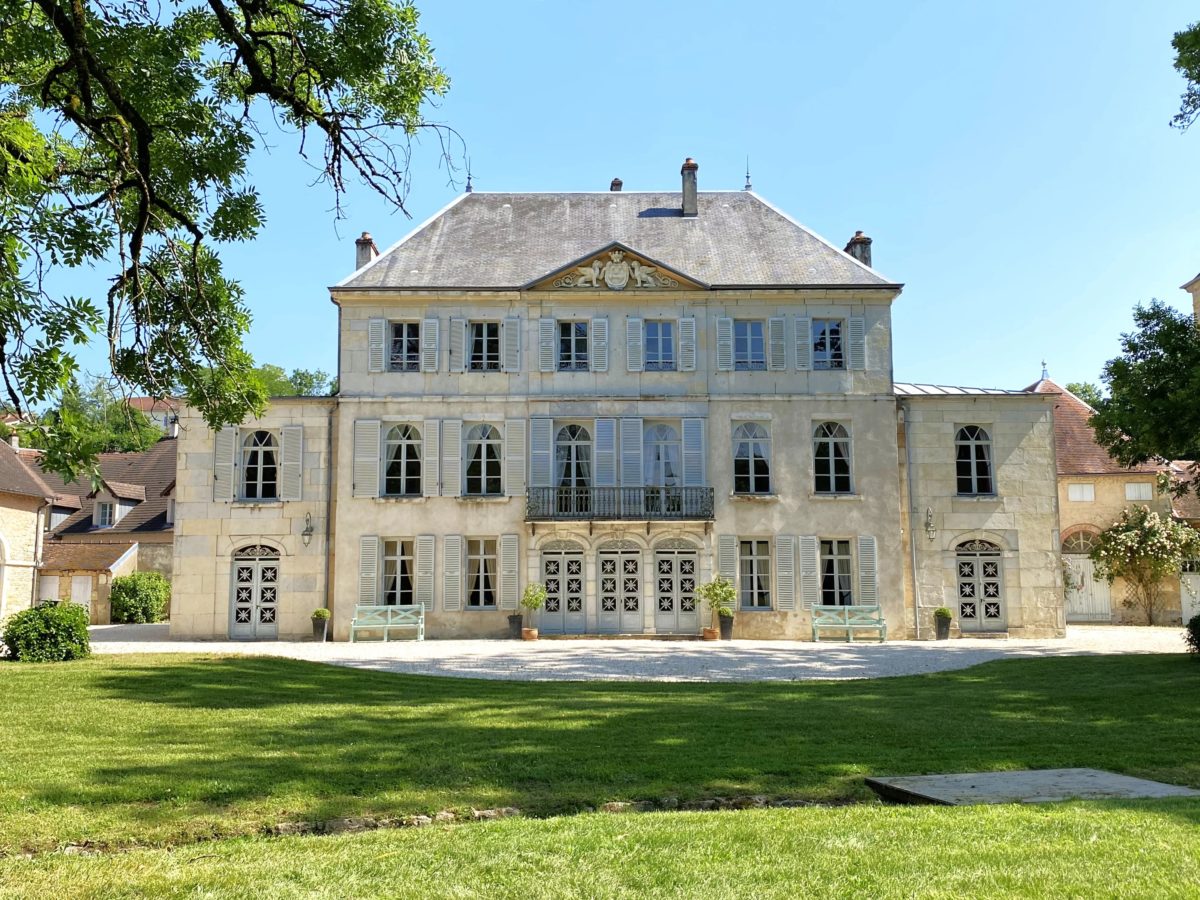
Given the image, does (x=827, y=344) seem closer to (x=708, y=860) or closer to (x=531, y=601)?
(x=531, y=601)

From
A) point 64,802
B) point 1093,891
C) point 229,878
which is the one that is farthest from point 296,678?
point 1093,891

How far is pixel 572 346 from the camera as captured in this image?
939 inches

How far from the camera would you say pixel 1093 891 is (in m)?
3.93

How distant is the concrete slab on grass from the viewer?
5.76 metres

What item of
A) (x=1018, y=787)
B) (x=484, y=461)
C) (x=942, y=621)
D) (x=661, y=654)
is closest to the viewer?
(x=1018, y=787)

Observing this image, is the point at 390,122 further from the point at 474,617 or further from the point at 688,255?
the point at 688,255

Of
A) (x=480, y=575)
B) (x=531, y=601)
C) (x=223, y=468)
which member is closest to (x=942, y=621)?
(x=531, y=601)

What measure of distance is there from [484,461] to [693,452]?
4797mm

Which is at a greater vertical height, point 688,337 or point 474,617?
point 688,337

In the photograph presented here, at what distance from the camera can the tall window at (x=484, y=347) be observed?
936 inches

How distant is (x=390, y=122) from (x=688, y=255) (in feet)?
60.0

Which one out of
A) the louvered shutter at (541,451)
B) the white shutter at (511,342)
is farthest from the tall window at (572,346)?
the louvered shutter at (541,451)

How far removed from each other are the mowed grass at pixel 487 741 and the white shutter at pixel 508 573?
31.6 ft

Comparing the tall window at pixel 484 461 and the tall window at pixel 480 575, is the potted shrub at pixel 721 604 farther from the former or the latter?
the tall window at pixel 484 461
